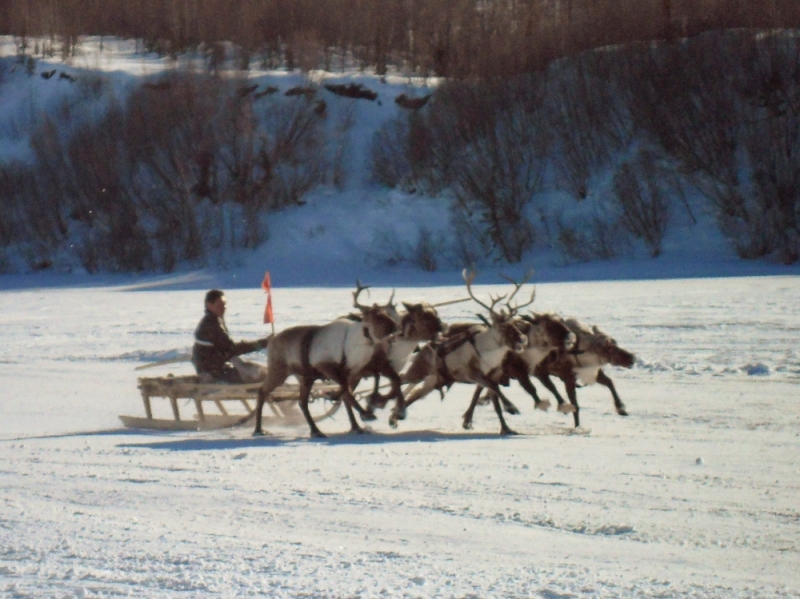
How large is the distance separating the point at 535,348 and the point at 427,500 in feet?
16.2

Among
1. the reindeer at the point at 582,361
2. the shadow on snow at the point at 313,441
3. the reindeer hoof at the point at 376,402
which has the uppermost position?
the reindeer at the point at 582,361

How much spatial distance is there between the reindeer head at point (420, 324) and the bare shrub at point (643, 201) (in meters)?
34.2

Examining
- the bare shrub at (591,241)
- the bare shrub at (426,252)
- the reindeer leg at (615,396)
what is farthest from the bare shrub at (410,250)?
the reindeer leg at (615,396)

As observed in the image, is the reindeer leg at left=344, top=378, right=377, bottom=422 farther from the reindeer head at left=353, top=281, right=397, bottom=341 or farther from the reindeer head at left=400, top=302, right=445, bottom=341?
the reindeer head at left=400, top=302, right=445, bottom=341

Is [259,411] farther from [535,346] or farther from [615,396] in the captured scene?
[615,396]

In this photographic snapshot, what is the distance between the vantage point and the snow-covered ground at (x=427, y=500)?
631 centimetres

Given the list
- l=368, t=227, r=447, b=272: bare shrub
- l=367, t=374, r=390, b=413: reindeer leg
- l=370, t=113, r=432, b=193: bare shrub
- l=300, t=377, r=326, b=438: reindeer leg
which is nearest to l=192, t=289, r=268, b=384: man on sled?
l=300, t=377, r=326, b=438: reindeer leg

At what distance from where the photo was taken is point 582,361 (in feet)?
44.2

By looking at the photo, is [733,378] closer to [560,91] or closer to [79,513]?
[79,513]

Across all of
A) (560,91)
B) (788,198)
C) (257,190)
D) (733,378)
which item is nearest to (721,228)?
(788,198)

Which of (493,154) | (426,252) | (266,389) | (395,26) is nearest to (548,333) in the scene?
(266,389)

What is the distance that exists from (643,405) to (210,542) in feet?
27.9

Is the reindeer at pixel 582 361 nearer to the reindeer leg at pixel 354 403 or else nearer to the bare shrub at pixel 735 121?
the reindeer leg at pixel 354 403

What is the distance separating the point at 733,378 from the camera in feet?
54.8
